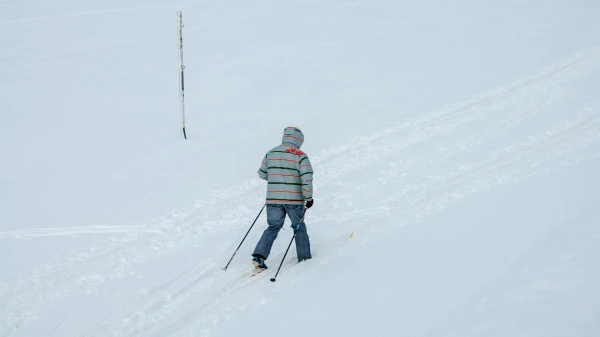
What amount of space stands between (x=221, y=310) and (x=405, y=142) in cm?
520

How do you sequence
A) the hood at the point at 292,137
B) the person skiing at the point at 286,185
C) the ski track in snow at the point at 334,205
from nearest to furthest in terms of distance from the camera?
the ski track in snow at the point at 334,205 → the person skiing at the point at 286,185 → the hood at the point at 292,137

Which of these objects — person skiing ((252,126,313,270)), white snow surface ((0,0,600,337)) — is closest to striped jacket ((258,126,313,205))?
person skiing ((252,126,313,270))

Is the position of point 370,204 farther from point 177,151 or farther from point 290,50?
point 290,50

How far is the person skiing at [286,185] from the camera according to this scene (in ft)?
20.1

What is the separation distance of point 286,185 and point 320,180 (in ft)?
8.25

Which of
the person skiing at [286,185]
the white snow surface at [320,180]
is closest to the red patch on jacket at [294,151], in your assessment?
the person skiing at [286,185]

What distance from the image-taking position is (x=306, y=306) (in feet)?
18.8

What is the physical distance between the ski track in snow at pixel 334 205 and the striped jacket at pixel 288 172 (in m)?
0.86

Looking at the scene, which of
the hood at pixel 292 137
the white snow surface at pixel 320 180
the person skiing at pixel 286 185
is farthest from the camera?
the hood at pixel 292 137

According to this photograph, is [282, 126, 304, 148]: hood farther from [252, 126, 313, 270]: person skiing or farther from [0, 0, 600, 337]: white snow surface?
[0, 0, 600, 337]: white snow surface

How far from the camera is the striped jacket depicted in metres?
6.17

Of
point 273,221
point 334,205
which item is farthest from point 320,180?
point 273,221

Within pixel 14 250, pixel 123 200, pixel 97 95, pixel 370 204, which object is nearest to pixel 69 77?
pixel 97 95

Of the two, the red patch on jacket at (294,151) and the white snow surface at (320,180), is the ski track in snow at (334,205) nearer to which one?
the white snow surface at (320,180)
